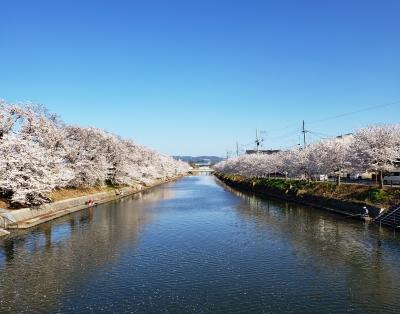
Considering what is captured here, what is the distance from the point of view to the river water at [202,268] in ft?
63.3

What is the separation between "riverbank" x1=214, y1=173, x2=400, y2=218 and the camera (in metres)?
43.1

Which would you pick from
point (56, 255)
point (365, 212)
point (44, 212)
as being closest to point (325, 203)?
point (365, 212)

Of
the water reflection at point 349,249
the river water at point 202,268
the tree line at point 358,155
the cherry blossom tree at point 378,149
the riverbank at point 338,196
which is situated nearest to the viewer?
the river water at point 202,268

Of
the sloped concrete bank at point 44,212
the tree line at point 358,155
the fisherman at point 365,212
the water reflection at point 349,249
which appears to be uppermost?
the tree line at point 358,155

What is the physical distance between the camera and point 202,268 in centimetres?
2553

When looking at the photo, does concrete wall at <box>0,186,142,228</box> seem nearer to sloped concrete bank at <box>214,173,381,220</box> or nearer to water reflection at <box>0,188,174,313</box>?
water reflection at <box>0,188,174,313</box>

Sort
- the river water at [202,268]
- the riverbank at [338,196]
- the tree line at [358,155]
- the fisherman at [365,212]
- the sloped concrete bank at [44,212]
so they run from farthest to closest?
the tree line at [358,155] < the riverbank at [338,196] < the fisherman at [365,212] < the sloped concrete bank at [44,212] < the river water at [202,268]

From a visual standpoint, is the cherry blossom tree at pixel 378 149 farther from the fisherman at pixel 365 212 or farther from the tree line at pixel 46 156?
the tree line at pixel 46 156

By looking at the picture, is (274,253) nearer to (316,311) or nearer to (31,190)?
(316,311)

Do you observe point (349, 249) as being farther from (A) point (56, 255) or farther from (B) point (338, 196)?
(B) point (338, 196)

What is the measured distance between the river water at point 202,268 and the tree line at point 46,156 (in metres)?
5.67

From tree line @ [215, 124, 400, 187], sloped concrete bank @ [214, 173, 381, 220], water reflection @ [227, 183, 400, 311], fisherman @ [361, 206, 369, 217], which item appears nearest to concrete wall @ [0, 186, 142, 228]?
water reflection @ [227, 183, 400, 311]

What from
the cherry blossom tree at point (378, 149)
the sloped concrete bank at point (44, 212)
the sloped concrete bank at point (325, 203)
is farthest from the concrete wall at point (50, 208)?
the cherry blossom tree at point (378, 149)

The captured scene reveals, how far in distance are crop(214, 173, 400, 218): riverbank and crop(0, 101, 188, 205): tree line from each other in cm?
3411
